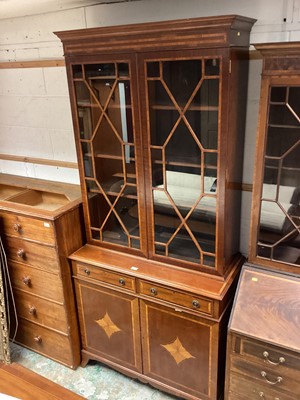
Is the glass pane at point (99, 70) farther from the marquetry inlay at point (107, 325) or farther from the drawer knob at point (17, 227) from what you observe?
the marquetry inlay at point (107, 325)

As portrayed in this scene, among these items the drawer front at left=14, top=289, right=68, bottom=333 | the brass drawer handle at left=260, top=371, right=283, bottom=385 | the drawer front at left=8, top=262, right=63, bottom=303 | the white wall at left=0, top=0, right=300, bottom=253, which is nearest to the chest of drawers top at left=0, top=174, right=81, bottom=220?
the white wall at left=0, top=0, right=300, bottom=253

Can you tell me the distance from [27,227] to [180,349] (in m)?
1.16

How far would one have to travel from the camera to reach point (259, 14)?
1793 millimetres

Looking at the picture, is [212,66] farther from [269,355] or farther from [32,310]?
[32,310]

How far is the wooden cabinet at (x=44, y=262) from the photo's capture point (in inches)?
86.4

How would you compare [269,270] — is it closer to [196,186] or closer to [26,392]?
[196,186]

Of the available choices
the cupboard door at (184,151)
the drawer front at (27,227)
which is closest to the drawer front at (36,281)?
the drawer front at (27,227)

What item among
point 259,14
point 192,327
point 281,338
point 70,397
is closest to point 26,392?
point 70,397

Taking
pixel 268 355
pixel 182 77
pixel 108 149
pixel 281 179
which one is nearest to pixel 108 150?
pixel 108 149

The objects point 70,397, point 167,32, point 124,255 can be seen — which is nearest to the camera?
point 70,397

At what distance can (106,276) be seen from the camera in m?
2.15

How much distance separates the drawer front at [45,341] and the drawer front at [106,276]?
51 centimetres

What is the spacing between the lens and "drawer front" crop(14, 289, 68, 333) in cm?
236

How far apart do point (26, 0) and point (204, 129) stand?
116cm
